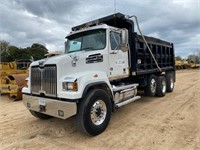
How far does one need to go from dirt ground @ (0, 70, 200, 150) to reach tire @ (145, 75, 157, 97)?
158 centimetres

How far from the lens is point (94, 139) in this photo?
4109 mm

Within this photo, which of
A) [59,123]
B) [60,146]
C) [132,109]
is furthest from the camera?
[132,109]

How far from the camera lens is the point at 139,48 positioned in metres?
6.93

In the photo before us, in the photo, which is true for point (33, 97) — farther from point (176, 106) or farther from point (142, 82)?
point (176, 106)

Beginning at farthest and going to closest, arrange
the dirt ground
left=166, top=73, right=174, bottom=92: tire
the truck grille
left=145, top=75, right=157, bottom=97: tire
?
left=166, top=73, right=174, bottom=92: tire, left=145, top=75, right=157, bottom=97: tire, the truck grille, the dirt ground

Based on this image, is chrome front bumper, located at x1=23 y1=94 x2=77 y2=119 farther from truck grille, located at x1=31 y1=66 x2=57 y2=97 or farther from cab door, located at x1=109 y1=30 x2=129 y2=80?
cab door, located at x1=109 y1=30 x2=129 y2=80

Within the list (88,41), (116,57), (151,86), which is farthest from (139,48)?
(88,41)

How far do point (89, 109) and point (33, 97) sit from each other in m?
1.56

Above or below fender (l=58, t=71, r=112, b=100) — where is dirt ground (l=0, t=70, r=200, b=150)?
below

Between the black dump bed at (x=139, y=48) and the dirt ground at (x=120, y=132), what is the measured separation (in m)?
1.76

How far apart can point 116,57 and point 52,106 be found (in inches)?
97.0

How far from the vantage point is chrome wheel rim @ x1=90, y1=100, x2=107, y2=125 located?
429cm

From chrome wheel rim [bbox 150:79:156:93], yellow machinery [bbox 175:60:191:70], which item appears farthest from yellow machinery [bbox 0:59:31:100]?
yellow machinery [bbox 175:60:191:70]

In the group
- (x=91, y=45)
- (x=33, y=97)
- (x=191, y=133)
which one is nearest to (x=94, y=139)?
(x=33, y=97)
